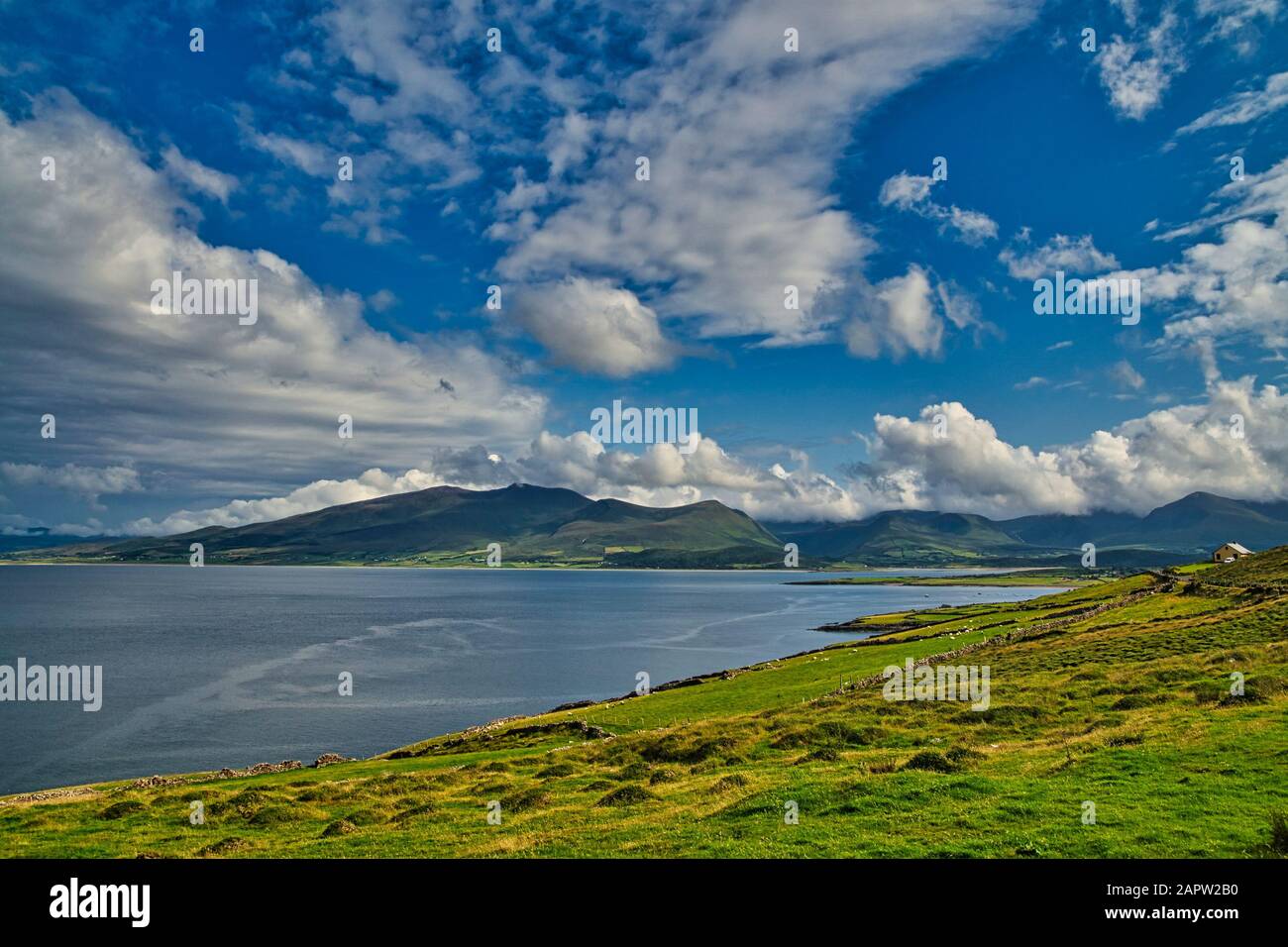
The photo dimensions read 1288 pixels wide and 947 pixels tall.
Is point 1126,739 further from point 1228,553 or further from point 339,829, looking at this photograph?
point 1228,553

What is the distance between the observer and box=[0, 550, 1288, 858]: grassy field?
19.6 metres

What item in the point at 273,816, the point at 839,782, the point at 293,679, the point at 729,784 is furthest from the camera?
the point at 293,679

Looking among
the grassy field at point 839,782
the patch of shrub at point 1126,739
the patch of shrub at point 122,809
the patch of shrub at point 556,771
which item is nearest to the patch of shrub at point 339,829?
the grassy field at point 839,782

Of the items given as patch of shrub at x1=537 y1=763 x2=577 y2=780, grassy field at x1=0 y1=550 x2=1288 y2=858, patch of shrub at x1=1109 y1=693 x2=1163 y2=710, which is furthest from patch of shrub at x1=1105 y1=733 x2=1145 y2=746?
patch of shrub at x1=537 y1=763 x2=577 y2=780

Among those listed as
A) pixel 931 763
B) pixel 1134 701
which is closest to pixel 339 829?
pixel 931 763

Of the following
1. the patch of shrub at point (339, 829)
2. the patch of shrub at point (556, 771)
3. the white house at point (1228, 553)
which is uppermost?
the white house at point (1228, 553)

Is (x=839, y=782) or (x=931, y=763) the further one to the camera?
(x=931, y=763)

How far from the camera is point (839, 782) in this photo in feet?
84.6

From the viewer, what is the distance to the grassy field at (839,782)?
19.6 m

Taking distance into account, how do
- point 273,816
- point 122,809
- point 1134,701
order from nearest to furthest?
point 273,816 < point 122,809 < point 1134,701

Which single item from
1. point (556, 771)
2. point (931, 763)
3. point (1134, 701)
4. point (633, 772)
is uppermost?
point (931, 763)

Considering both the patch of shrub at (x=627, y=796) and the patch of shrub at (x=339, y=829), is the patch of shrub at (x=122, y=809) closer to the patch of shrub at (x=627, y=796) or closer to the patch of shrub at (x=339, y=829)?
the patch of shrub at (x=339, y=829)
